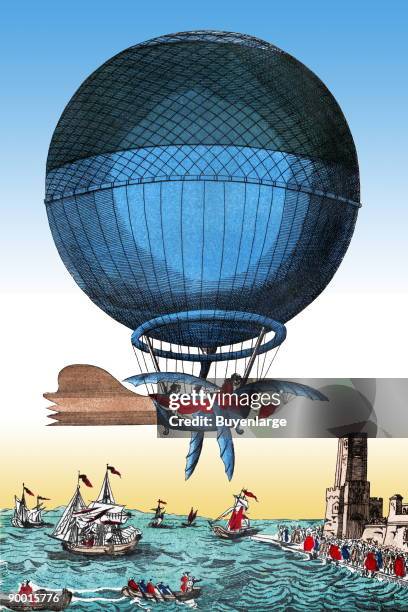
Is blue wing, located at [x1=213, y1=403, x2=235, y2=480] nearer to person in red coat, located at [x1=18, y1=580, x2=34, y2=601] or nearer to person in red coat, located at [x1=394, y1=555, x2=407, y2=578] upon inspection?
person in red coat, located at [x1=394, y1=555, x2=407, y2=578]

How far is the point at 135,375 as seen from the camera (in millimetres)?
33000

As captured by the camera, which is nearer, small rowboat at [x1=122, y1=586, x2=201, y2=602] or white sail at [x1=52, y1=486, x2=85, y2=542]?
small rowboat at [x1=122, y1=586, x2=201, y2=602]

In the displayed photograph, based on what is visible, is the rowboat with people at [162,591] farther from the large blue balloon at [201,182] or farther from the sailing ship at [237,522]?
the large blue balloon at [201,182]

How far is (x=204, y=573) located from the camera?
34.7 m

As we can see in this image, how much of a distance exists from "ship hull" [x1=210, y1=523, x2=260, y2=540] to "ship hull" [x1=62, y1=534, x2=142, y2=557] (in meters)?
1.85

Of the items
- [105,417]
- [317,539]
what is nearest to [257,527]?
[317,539]

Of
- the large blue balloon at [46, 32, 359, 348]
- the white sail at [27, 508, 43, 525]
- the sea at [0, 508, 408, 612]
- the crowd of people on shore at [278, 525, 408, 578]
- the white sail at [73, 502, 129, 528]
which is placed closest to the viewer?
the large blue balloon at [46, 32, 359, 348]

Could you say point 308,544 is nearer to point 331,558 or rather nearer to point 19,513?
point 331,558

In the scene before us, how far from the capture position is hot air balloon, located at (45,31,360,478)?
30844 mm

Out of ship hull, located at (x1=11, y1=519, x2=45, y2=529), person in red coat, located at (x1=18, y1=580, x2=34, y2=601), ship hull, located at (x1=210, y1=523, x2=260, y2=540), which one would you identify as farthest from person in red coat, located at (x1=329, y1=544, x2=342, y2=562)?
person in red coat, located at (x1=18, y1=580, x2=34, y2=601)

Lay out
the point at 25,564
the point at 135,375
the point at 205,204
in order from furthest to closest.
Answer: the point at 25,564 → the point at 135,375 → the point at 205,204

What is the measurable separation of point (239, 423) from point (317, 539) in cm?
406

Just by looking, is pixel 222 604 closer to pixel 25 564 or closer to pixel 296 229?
pixel 25 564

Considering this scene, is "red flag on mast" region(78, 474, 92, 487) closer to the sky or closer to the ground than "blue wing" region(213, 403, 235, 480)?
closer to the ground
